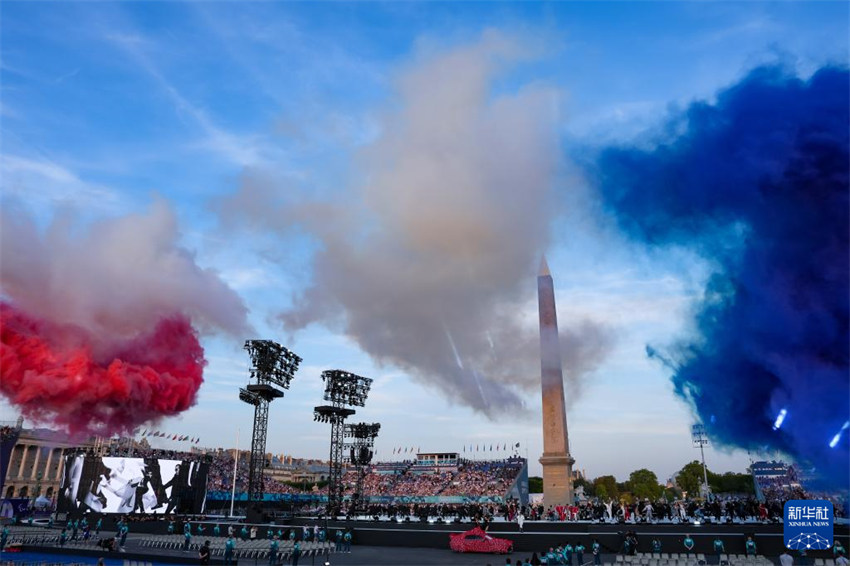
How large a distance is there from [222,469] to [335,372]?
46042 millimetres

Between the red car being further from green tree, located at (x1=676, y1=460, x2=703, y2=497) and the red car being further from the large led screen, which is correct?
green tree, located at (x1=676, y1=460, x2=703, y2=497)

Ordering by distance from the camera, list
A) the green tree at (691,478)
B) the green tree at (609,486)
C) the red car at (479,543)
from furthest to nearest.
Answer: the green tree at (609,486) < the green tree at (691,478) < the red car at (479,543)

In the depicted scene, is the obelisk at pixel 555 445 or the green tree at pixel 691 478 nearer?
the obelisk at pixel 555 445

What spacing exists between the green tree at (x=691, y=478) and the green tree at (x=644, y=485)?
5.14 m

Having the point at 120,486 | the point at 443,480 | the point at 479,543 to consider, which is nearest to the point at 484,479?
the point at 443,480

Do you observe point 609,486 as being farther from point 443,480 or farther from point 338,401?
point 338,401

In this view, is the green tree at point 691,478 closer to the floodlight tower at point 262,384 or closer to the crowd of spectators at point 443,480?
the crowd of spectators at point 443,480

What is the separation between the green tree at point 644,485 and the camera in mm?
113375

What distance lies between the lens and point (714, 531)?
28688 millimetres

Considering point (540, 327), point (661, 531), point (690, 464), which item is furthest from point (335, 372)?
point (690, 464)

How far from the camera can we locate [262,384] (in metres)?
50.7

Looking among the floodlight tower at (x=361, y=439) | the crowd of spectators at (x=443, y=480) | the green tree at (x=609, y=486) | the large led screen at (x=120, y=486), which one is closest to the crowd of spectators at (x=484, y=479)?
the crowd of spectators at (x=443, y=480)

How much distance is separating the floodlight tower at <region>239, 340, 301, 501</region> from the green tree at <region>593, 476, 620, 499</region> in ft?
326

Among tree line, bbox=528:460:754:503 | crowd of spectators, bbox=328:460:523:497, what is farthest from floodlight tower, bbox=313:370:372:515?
tree line, bbox=528:460:754:503
